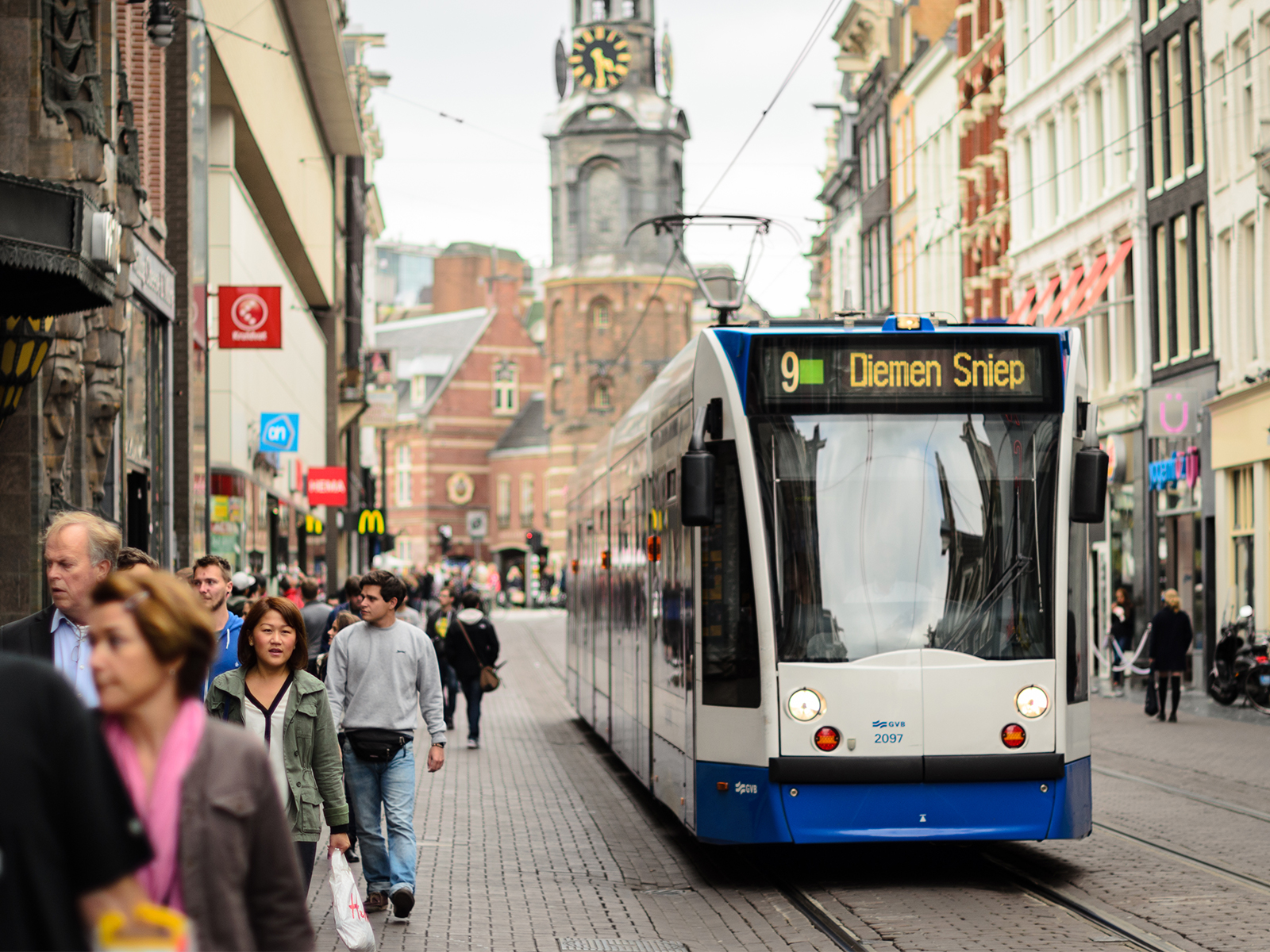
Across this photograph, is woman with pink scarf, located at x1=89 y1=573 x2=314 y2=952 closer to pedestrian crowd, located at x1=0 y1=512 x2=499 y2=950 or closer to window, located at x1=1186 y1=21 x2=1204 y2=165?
pedestrian crowd, located at x1=0 y1=512 x2=499 y2=950

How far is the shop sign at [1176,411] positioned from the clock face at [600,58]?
70.8m

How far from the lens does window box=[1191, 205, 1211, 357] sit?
101ft

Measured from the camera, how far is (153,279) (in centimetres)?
1964

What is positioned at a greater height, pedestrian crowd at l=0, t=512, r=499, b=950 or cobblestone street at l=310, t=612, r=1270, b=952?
pedestrian crowd at l=0, t=512, r=499, b=950

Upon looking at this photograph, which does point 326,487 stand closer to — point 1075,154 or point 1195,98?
point 1075,154

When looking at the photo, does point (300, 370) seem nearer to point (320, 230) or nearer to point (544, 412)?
point (320, 230)

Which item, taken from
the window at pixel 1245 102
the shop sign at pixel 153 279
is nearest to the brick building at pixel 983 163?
the window at pixel 1245 102

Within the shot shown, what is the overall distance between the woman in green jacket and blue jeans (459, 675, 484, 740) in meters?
A: 12.5

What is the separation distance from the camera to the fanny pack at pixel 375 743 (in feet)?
30.5

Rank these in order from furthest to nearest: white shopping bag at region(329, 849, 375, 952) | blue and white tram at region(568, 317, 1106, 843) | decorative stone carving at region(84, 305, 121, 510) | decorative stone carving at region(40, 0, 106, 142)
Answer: decorative stone carving at region(84, 305, 121, 510), decorative stone carving at region(40, 0, 106, 142), blue and white tram at region(568, 317, 1106, 843), white shopping bag at region(329, 849, 375, 952)

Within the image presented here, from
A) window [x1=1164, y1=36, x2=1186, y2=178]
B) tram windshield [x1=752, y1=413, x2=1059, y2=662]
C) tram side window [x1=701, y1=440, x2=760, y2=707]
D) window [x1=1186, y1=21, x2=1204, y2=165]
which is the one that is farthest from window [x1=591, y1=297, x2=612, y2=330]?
tram windshield [x1=752, y1=413, x2=1059, y2=662]

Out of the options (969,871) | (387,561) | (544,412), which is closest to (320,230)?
(387,561)

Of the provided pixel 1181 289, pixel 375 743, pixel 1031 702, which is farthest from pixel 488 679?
pixel 1181 289

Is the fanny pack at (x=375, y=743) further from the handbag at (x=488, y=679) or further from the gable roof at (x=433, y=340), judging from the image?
the gable roof at (x=433, y=340)
